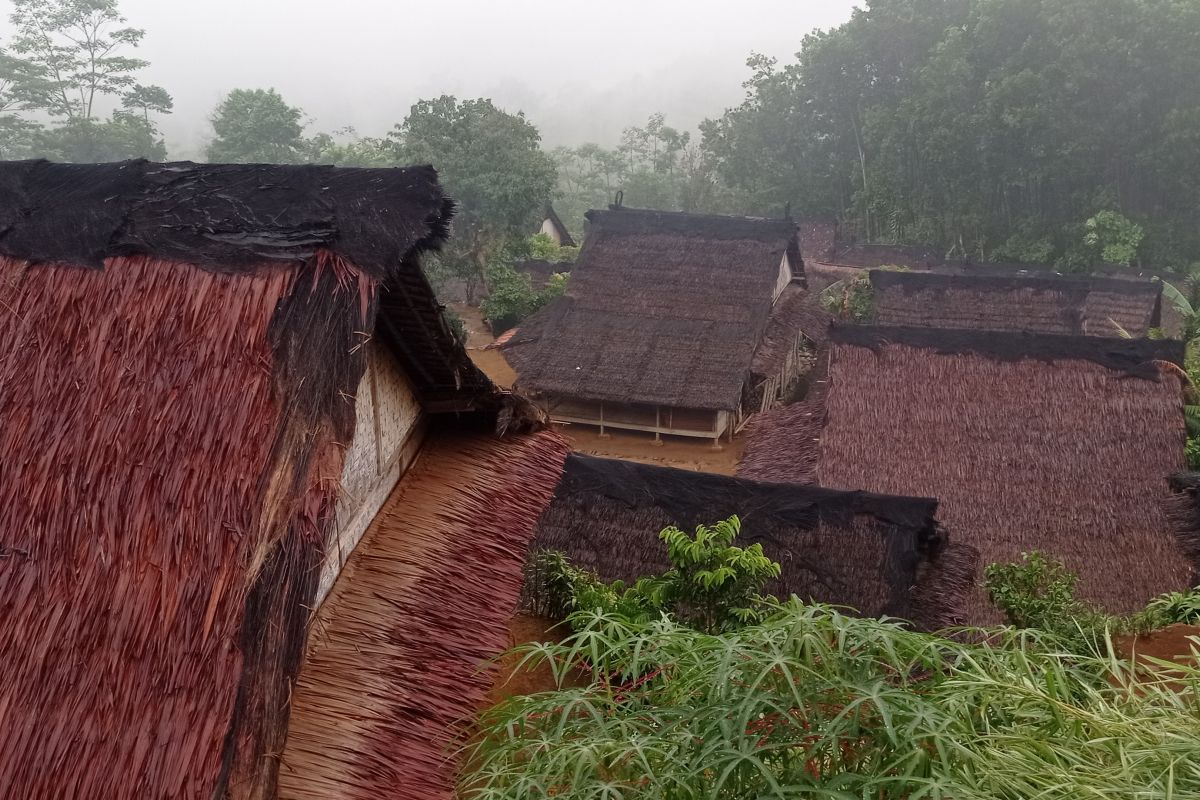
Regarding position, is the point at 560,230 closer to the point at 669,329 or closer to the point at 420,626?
the point at 669,329

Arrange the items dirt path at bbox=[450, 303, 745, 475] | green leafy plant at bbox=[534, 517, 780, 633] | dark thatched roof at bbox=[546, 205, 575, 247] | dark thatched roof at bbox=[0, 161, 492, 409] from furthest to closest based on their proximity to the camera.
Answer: dark thatched roof at bbox=[546, 205, 575, 247], dirt path at bbox=[450, 303, 745, 475], green leafy plant at bbox=[534, 517, 780, 633], dark thatched roof at bbox=[0, 161, 492, 409]

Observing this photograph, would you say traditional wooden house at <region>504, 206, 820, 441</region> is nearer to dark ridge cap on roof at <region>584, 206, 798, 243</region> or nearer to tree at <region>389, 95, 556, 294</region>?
dark ridge cap on roof at <region>584, 206, 798, 243</region>

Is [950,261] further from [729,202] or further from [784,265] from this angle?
[729,202]

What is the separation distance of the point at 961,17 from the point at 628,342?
27.0 m

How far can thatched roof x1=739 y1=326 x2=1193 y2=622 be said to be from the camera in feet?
34.9

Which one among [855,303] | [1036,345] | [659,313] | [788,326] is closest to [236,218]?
[1036,345]

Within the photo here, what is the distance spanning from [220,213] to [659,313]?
15402mm

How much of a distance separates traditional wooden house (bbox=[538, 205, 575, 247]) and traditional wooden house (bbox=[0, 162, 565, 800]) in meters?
29.9

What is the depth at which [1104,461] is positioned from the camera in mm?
11266

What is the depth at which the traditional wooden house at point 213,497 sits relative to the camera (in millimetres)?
2611

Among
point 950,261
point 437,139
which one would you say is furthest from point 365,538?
point 950,261

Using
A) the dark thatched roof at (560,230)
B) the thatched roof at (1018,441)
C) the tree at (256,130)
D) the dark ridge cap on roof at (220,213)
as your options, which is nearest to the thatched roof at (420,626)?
the dark ridge cap on roof at (220,213)

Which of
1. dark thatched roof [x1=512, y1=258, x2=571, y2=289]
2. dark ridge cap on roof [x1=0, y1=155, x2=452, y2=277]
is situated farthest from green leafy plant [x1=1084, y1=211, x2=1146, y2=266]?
dark ridge cap on roof [x1=0, y1=155, x2=452, y2=277]

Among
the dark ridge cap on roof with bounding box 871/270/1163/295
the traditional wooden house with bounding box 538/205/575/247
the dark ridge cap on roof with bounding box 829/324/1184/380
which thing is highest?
the traditional wooden house with bounding box 538/205/575/247
